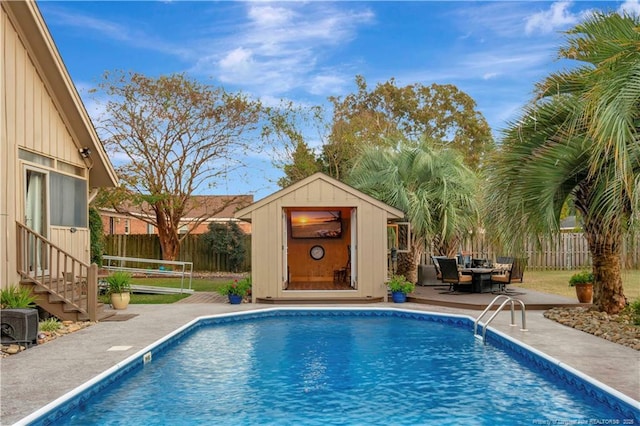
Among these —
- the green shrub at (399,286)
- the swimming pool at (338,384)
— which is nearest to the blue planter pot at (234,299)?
the swimming pool at (338,384)

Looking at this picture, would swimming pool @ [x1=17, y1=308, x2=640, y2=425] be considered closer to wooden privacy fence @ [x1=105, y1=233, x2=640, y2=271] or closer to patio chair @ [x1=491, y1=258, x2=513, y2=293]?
patio chair @ [x1=491, y1=258, x2=513, y2=293]

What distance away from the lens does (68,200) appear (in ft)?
41.8

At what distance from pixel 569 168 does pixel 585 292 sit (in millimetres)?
4282

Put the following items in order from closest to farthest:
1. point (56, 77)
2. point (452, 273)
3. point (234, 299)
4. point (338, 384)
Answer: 1. point (338, 384)
2. point (56, 77)
3. point (234, 299)
4. point (452, 273)

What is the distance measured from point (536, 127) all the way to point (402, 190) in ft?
25.7

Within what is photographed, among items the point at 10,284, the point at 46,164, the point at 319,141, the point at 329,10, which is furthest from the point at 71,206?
the point at 319,141

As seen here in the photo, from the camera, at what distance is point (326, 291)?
14.7 m

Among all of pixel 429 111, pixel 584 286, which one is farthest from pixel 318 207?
pixel 429 111

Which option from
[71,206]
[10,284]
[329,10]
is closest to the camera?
[10,284]

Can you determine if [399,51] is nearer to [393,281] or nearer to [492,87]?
[492,87]

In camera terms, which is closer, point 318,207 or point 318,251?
point 318,207

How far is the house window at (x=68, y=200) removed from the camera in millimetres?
12062

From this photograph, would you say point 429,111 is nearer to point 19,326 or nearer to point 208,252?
point 208,252

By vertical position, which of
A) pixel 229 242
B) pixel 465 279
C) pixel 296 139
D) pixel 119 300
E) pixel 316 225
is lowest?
pixel 119 300
